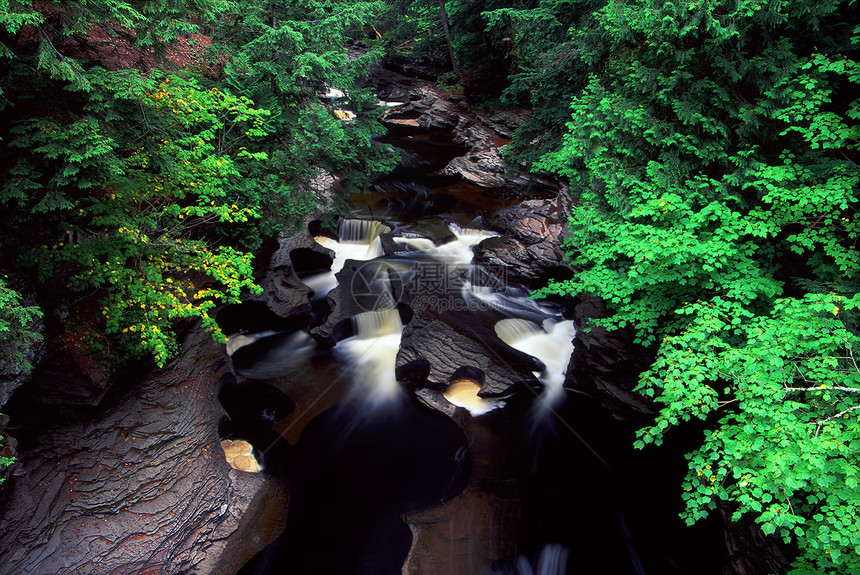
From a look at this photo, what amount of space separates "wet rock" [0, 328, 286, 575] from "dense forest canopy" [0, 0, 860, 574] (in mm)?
1342

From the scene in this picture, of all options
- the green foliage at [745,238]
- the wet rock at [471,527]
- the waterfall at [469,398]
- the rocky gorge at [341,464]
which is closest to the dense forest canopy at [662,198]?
the green foliage at [745,238]

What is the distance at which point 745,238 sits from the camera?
611 cm

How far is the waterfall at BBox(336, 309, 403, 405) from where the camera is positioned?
8977 millimetres

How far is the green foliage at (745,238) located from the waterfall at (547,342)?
7.33 feet

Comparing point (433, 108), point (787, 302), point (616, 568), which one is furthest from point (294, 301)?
point (433, 108)

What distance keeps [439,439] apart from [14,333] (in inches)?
257

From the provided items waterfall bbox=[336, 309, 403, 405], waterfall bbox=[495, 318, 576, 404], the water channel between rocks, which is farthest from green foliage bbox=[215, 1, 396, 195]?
waterfall bbox=[495, 318, 576, 404]

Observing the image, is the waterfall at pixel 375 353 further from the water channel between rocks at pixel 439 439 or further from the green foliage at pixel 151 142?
the green foliage at pixel 151 142

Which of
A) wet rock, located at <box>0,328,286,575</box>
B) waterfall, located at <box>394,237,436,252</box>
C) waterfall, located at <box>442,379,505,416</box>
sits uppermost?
waterfall, located at <box>394,237,436,252</box>

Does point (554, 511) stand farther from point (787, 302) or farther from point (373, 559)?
point (787, 302)

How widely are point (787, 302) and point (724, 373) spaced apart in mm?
1091

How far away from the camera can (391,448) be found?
7.95m

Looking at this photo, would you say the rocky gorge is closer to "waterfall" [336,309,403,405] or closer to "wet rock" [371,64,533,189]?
"waterfall" [336,309,403,405]

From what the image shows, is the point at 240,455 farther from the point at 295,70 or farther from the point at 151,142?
the point at 295,70
